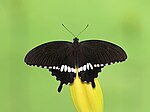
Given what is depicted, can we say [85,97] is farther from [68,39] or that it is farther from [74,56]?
[68,39]

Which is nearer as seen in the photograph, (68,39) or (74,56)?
(74,56)

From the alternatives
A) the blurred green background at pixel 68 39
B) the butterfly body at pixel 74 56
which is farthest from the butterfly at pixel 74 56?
the blurred green background at pixel 68 39

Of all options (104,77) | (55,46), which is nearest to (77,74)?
(55,46)

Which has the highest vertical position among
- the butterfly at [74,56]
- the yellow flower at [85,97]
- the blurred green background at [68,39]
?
the blurred green background at [68,39]

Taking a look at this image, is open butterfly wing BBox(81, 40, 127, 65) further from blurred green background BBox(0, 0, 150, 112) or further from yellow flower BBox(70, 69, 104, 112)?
blurred green background BBox(0, 0, 150, 112)

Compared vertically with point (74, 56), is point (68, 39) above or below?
above

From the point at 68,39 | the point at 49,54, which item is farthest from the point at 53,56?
the point at 68,39

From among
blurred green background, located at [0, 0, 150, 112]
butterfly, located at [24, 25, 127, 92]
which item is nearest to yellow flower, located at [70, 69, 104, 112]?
butterfly, located at [24, 25, 127, 92]

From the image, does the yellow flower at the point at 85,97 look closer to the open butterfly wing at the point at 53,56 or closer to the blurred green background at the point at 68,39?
the open butterfly wing at the point at 53,56
